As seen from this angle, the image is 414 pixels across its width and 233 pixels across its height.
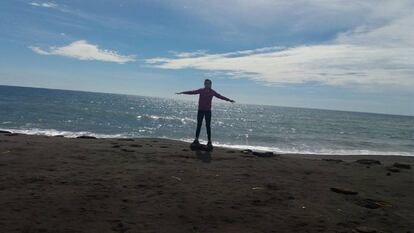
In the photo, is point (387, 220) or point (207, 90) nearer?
point (387, 220)

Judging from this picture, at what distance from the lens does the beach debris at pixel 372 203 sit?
22.4 feet

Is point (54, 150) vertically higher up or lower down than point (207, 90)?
lower down

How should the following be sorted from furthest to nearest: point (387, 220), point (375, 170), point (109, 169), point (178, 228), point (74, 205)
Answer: point (375, 170) → point (109, 169) → point (387, 220) → point (74, 205) → point (178, 228)

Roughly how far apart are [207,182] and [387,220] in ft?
9.85

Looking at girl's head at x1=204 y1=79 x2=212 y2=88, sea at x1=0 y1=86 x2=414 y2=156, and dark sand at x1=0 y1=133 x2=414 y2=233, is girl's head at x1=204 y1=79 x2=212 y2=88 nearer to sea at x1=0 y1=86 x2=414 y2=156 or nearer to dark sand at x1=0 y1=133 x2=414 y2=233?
dark sand at x1=0 y1=133 x2=414 y2=233

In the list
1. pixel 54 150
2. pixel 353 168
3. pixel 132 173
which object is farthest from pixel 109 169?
pixel 353 168

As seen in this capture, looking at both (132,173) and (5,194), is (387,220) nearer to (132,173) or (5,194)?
(132,173)

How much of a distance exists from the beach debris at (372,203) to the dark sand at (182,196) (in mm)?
17

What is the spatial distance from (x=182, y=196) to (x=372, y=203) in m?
3.25

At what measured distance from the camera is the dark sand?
5258 millimetres

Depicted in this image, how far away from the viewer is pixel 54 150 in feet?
32.8

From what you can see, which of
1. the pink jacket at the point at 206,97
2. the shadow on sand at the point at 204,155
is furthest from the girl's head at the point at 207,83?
the shadow on sand at the point at 204,155

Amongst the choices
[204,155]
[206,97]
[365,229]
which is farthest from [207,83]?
[365,229]

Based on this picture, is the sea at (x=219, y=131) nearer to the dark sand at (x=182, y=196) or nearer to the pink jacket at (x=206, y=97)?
the pink jacket at (x=206, y=97)
